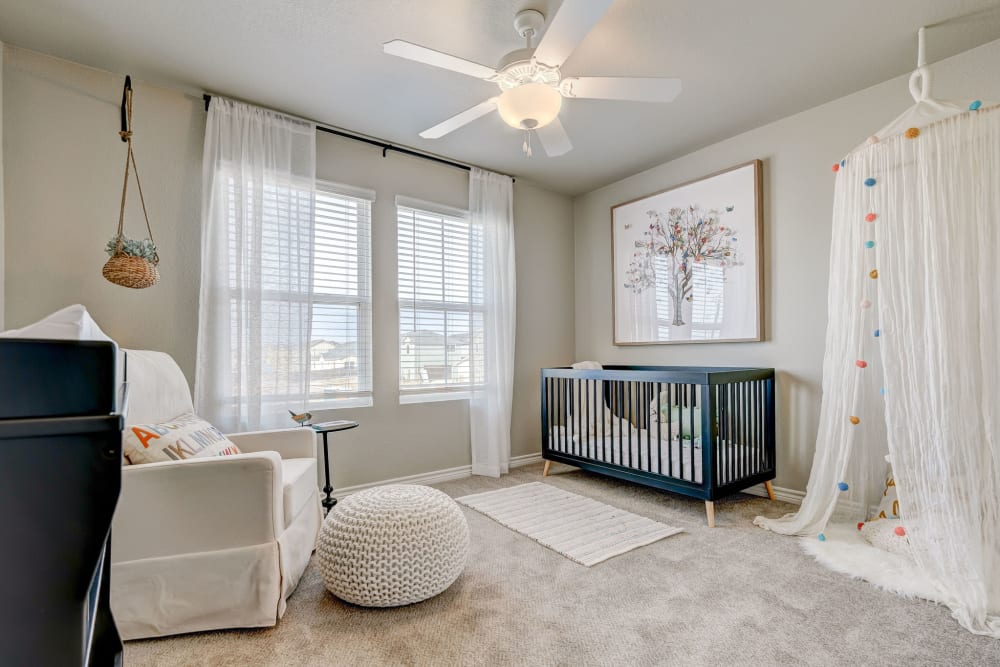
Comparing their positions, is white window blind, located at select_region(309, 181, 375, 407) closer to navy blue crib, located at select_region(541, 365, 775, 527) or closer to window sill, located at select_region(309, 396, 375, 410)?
window sill, located at select_region(309, 396, 375, 410)

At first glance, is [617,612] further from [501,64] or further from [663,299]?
[663,299]

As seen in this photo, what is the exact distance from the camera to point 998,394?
168 cm

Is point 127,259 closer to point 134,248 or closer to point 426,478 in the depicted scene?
point 134,248

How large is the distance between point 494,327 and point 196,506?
239 cm

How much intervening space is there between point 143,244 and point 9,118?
83 centimetres

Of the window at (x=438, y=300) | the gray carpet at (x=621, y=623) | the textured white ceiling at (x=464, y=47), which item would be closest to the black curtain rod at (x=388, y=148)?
the textured white ceiling at (x=464, y=47)

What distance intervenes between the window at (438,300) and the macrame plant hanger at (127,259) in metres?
1.47

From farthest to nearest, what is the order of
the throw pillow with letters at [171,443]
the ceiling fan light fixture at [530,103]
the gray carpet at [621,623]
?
the ceiling fan light fixture at [530,103], the throw pillow with letters at [171,443], the gray carpet at [621,623]

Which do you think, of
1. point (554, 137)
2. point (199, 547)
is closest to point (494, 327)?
point (554, 137)

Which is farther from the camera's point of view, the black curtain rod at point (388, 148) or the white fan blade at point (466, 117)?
the black curtain rod at point (388, 148)

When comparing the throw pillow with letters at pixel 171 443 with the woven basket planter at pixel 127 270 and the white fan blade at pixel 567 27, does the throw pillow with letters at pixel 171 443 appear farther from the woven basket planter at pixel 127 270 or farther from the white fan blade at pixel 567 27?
the white fan blade at pixel 567 27

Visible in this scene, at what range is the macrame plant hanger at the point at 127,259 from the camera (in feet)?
7.04

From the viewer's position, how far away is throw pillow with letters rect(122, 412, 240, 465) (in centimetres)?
163

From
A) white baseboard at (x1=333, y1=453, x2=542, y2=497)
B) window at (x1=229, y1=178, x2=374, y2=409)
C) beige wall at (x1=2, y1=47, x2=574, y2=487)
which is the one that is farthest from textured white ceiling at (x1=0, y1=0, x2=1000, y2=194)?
white baseboard at (x1=333, y1=453, x2=542, y2=497)
